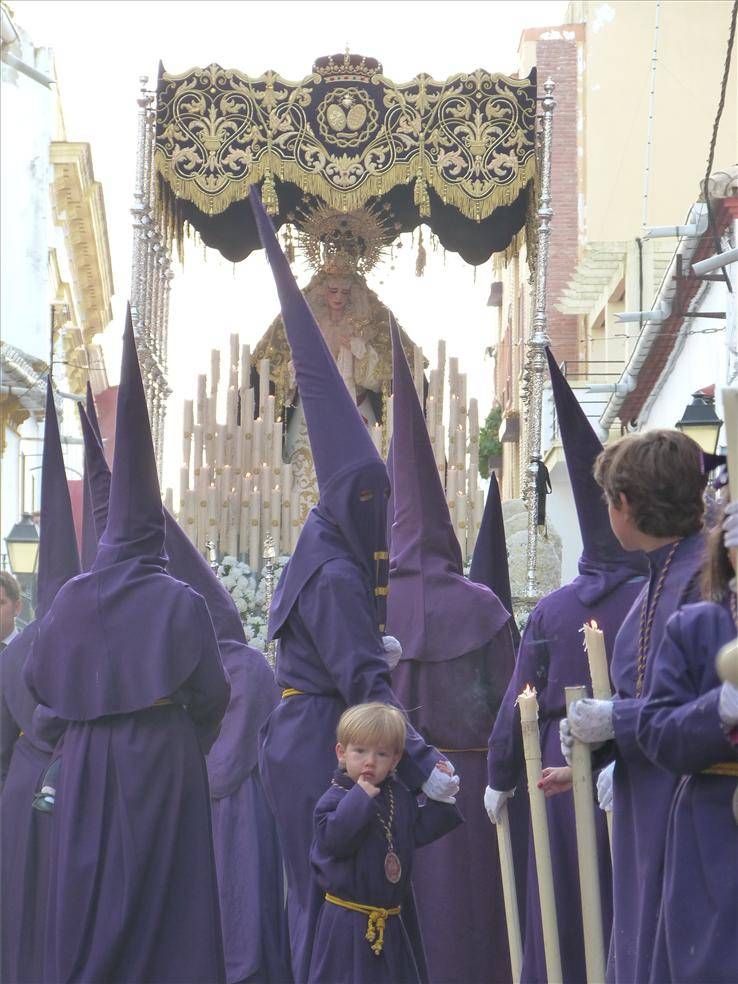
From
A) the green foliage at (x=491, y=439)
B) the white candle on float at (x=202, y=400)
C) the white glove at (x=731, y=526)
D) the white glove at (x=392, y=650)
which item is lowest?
the green foliage at (x=491, y=439)

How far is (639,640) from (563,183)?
83.9ft

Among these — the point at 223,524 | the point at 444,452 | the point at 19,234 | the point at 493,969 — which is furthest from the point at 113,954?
the point at 19,234

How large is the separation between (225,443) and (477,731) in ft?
18.1

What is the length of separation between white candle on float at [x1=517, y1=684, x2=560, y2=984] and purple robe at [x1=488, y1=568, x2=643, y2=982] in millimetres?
670

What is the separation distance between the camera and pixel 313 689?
5070 mm

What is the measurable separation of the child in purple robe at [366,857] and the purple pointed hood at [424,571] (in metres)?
1.56

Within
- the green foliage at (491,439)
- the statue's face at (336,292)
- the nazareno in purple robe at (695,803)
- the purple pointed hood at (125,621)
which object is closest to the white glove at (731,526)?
the nazareno in purple robe at (695,803)

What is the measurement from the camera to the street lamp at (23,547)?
632 inches

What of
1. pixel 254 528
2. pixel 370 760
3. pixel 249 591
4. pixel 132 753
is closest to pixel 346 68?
pixel 254 528

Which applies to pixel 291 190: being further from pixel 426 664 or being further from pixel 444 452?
pixel 426 664

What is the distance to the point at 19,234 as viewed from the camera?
26562 millimetres

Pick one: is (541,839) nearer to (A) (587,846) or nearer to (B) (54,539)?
(A) (587,846)

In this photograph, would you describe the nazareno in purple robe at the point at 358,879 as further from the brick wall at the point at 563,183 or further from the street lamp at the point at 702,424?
the brick wall at the point at 563,183

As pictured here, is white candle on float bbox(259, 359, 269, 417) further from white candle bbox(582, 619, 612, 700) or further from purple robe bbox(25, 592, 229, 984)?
white candle bbox(582, 619, 612, 700)
